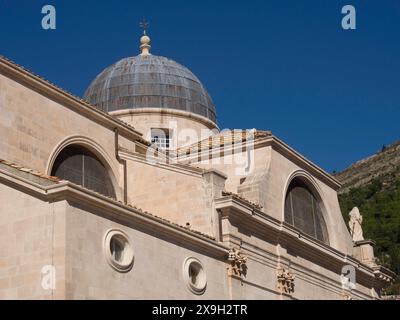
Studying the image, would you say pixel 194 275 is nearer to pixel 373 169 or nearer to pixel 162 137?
pixel 162 137

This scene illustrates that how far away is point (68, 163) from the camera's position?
80.1 feet

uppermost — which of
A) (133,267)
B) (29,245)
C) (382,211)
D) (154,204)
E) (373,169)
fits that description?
(373,169)

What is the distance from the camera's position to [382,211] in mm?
92062

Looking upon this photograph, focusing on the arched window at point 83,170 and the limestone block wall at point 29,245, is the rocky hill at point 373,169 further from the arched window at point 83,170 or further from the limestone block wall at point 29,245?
the limestone block wall at point 29,245

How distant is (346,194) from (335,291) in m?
76.0

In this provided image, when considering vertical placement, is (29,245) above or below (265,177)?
below

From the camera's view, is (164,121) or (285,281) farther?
(164,121)

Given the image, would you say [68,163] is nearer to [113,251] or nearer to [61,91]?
[61,91]

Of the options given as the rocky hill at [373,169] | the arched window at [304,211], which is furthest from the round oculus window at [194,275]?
the rocky hill at [373,169]

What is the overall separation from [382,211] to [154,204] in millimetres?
70574

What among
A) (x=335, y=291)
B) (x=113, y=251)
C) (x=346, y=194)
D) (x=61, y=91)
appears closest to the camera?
(x=113, y=251)

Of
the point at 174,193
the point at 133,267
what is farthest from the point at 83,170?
the point at 133,267
